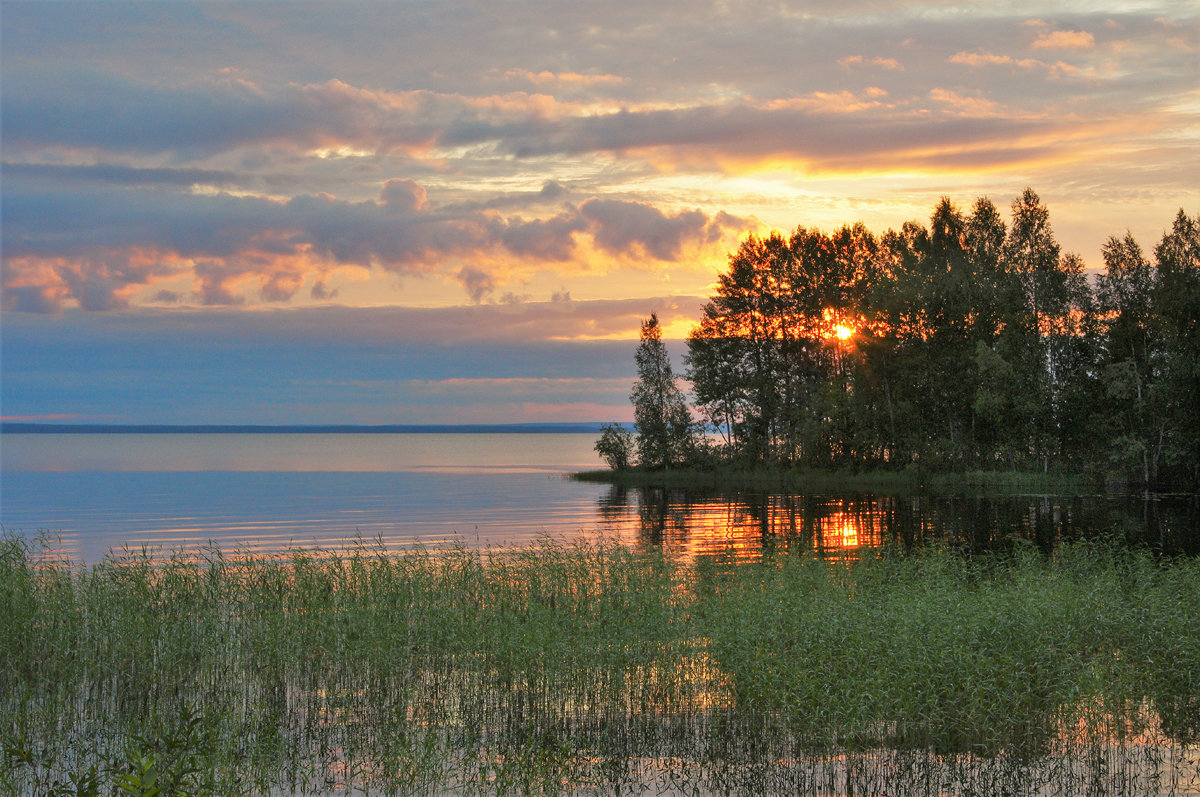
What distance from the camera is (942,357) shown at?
212ft

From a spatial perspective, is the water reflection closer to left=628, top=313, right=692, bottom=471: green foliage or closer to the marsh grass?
the marsh grass

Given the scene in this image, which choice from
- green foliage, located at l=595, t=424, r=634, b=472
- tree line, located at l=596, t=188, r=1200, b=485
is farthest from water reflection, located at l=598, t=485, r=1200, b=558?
green foliage, located at l=595, t=424, r=634, b=472

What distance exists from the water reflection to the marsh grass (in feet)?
43.1

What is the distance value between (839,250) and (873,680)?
6769 centimetres

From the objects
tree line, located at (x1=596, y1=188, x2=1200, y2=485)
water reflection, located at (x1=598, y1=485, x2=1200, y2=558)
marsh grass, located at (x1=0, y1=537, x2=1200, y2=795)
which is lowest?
water reflection, located at (x1=598, y1=485, x2=1200, y2=558)

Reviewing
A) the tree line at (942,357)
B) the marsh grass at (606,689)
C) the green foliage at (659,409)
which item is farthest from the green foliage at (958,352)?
the marsh grass at (606,689)

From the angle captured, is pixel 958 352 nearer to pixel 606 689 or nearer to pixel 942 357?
pixel 942 357

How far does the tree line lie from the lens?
5619cm

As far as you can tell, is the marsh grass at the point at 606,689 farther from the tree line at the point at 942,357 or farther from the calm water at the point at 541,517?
the tree line at the point at 942,357

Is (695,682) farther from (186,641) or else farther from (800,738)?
(186,641)

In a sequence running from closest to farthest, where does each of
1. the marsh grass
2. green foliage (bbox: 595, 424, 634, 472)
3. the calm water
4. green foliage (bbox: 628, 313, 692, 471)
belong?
the marsh grass, the calm water, green foliage (bbox: 628, 313, 692, 471), green foliage (bbox: 595, 424, 634, 472)

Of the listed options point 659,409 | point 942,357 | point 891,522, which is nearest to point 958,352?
point 942,357

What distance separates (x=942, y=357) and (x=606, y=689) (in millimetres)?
56145

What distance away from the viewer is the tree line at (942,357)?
5619 cm
